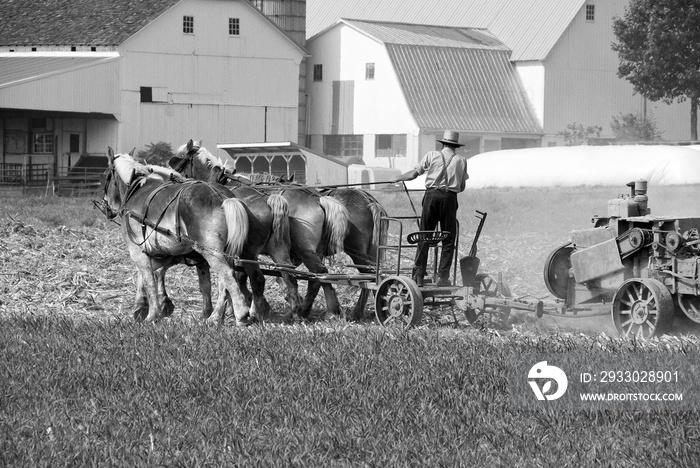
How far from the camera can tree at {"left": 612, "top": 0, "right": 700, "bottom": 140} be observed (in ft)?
162

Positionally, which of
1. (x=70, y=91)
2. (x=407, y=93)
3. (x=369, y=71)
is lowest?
(x=70, y=91)

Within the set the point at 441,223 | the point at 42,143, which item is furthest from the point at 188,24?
the point at 441,223

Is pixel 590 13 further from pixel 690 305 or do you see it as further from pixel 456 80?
pixel 690 305

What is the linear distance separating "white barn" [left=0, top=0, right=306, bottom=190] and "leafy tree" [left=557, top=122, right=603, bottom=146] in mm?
12102

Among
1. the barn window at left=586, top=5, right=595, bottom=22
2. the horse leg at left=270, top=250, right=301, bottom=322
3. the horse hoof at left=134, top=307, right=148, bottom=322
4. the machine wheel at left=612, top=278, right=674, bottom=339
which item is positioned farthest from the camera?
the barn window at left=586, top=5, right=595, bottom=22

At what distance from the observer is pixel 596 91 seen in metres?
51.8

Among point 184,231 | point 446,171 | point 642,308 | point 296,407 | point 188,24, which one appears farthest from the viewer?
point 188,24

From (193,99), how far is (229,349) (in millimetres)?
38166

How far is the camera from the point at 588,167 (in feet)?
115

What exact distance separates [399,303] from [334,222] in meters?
1.79

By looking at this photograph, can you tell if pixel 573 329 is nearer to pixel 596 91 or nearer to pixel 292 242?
pixel 292 242

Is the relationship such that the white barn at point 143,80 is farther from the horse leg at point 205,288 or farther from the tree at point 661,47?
the horse leg at point 205,288

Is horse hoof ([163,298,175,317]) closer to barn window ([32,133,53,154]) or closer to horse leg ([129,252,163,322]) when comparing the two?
horse leg ([129,252,163,322])

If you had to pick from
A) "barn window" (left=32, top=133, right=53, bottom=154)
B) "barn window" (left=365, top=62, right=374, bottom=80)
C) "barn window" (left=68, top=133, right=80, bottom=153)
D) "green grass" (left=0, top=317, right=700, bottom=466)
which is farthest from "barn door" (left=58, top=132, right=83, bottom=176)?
"green grass" (left=0, top=317, right=700, bottom=466)
